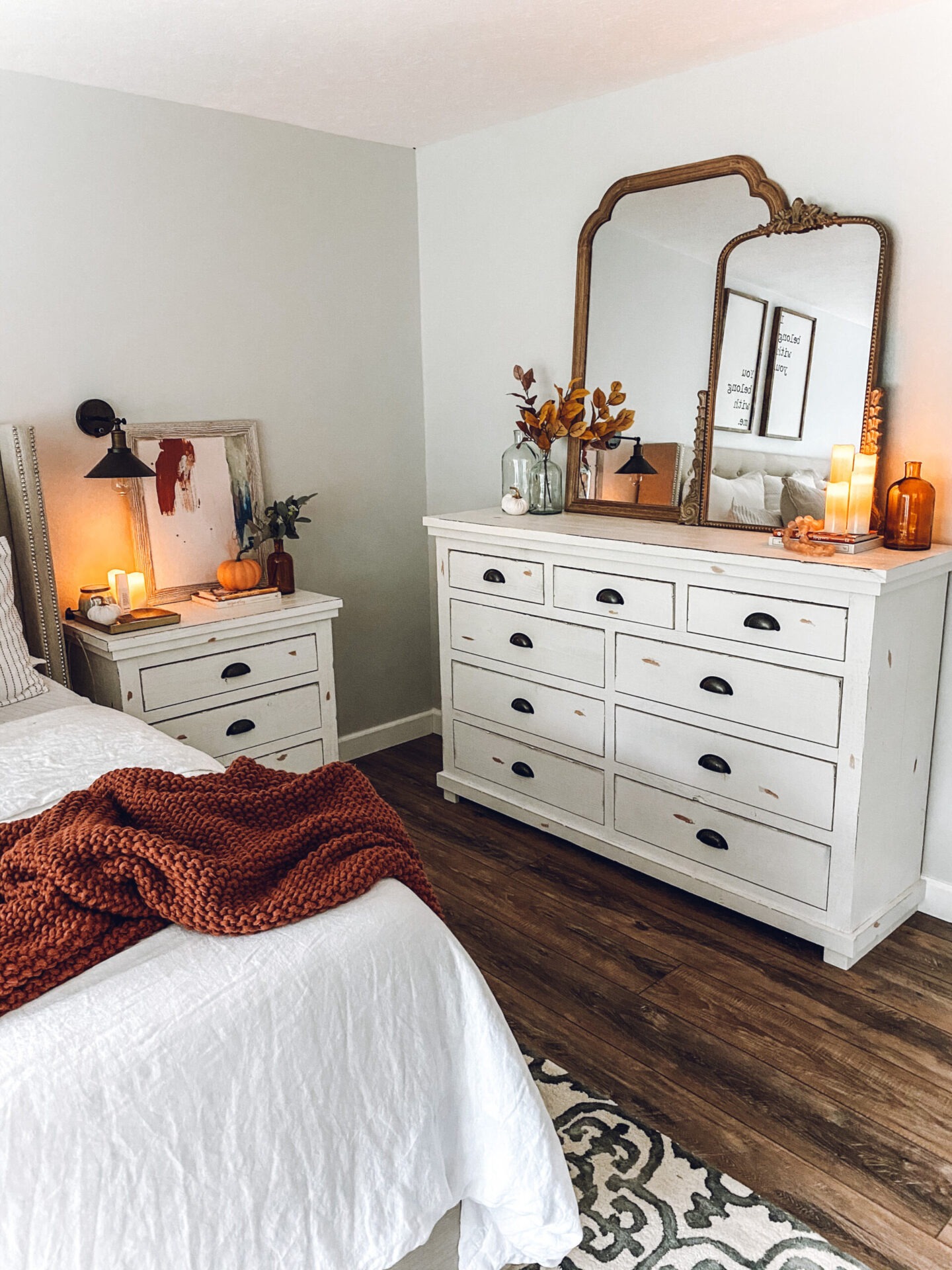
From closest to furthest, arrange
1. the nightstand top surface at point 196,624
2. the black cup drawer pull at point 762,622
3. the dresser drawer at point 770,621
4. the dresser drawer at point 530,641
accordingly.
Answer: the dresser drawer at point 770,621, the black cup drawer pull at point 762,622, the nightstand top surface at point 196,624, the dresser drawer at point 530,641

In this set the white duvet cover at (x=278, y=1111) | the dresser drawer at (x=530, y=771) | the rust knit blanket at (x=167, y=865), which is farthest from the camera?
the dresser drawer at (x=530, y=771)

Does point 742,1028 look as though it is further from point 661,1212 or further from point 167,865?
point 167,865

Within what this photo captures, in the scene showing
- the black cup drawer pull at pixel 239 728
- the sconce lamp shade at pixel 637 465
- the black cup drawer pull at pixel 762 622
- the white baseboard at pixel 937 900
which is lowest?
the white baseboard at pixel 937 900

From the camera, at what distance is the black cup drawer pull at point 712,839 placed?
2.59 metres

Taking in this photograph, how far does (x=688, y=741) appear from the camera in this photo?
2.61 metres

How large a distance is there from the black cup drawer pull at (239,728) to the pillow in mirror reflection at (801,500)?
5.59 ft

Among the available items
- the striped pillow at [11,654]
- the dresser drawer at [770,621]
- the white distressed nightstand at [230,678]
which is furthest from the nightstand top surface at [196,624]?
the dresser drawer at [770,621]

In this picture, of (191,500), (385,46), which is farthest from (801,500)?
(191,500)

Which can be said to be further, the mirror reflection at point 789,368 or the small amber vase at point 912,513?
the mirror reflection at point 789,368

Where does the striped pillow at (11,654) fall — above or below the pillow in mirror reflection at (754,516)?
below

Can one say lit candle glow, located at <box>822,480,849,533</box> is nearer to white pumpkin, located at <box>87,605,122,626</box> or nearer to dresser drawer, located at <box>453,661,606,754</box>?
dresser drawer, located at <box>453,661,606,754</box>

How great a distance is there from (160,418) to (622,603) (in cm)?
161

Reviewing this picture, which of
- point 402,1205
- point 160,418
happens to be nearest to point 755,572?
point 402,1205

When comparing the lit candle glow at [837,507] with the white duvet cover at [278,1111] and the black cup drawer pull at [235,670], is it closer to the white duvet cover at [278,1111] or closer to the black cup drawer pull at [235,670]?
the white duvet cover at [278,1111]
